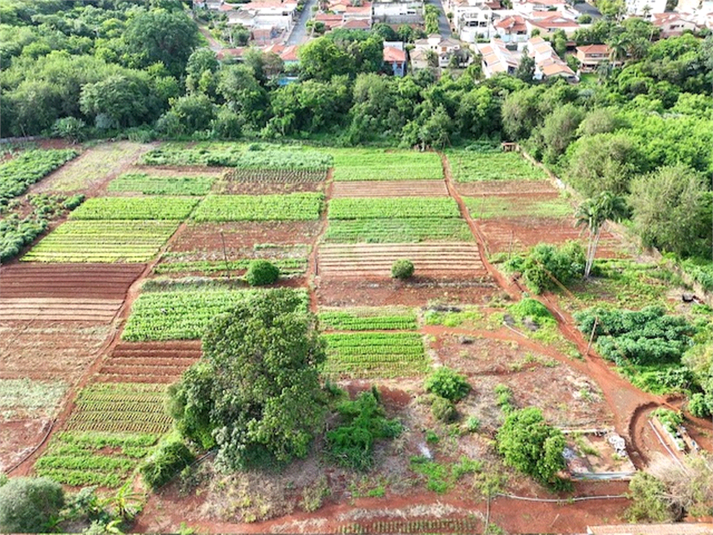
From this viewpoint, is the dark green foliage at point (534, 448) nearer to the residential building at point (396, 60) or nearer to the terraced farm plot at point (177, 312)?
the terraced farm plot at point (177, 312)

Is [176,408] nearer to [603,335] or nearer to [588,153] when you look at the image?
[603,335]

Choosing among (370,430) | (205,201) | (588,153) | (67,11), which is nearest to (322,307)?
(370,430)

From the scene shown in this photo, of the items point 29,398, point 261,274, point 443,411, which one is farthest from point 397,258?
point 29,398

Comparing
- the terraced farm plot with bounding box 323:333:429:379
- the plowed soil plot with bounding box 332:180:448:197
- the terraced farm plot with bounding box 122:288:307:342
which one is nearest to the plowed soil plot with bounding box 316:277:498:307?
the terraced farm plot with bounding box 122:288:307:342

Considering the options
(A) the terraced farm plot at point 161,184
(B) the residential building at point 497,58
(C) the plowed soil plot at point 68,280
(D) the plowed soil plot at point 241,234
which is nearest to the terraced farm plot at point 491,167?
(D) the plowed soil plot at point 241,234

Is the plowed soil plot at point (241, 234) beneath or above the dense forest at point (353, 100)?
beneath

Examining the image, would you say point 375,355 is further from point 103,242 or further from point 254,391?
point 103,242
